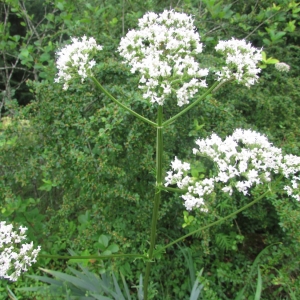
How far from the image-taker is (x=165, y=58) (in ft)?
6.27

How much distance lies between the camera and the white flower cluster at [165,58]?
179 cm

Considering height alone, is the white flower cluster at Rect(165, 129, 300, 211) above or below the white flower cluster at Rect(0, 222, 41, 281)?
above

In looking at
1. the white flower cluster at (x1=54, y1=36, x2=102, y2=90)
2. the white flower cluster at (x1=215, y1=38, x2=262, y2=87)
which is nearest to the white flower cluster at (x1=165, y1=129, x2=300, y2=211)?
the white flower cluster at (x1=215, y1=38, x2=262, y2=87)

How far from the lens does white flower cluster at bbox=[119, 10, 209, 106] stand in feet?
5.86

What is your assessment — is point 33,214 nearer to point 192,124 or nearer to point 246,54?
point 192,124

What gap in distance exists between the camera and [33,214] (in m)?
3.42

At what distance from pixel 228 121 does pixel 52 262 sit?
2.59 meters

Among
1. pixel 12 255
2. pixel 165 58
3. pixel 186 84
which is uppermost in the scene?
pixel 165 58

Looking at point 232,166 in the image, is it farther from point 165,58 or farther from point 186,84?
point 165,58

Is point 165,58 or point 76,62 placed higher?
point 165,58

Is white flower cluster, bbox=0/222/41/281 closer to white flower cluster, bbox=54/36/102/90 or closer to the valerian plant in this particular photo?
the valerian plant

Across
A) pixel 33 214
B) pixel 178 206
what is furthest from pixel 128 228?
pixel 33 214

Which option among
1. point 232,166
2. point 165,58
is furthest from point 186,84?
point 232,166

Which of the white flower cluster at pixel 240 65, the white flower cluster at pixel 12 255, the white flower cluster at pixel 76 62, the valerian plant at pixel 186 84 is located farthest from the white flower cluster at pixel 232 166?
the white flower cluster at pixel 12 255
